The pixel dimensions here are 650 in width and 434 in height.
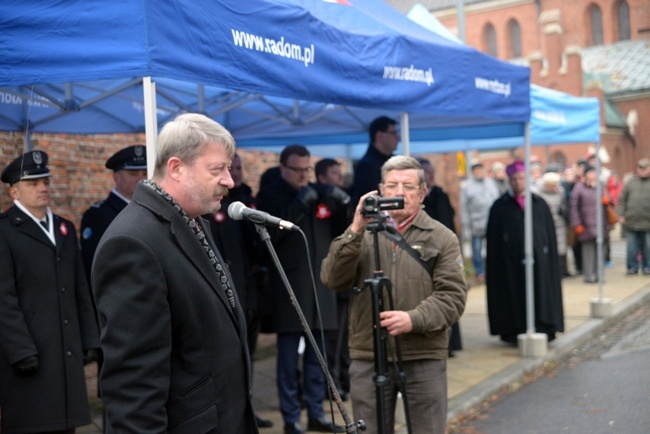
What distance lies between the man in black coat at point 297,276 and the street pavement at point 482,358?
1.18 ft

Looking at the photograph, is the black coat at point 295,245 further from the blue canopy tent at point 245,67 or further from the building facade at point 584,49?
the building facade at point 584,49

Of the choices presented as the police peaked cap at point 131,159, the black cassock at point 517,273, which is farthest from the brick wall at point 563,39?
the police peaked cap at point 131,159

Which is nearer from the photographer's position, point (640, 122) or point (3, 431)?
point (3, 431)

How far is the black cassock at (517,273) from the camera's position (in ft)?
29.6

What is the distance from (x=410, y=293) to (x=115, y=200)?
2.06m

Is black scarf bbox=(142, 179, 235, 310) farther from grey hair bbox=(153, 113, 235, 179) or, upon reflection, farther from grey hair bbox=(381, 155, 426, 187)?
grey hair bbox=(381, 155, 426, 187)

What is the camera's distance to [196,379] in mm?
2516

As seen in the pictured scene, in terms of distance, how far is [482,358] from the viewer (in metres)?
8.66

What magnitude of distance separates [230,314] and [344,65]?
9.59 feet

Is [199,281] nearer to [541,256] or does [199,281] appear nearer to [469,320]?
[541,256]

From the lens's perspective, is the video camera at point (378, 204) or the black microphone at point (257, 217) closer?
the black microphone at point (257, 217)

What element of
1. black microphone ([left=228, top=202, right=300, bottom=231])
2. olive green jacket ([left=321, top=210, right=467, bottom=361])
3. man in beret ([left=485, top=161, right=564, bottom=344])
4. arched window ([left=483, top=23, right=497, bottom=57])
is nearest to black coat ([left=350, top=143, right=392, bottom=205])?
olive green jacket ([left=321, top=210, right=467, bottom=361])

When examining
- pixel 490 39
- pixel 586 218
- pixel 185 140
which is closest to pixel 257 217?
pixel 185 140

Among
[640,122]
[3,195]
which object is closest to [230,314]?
[3,195]
